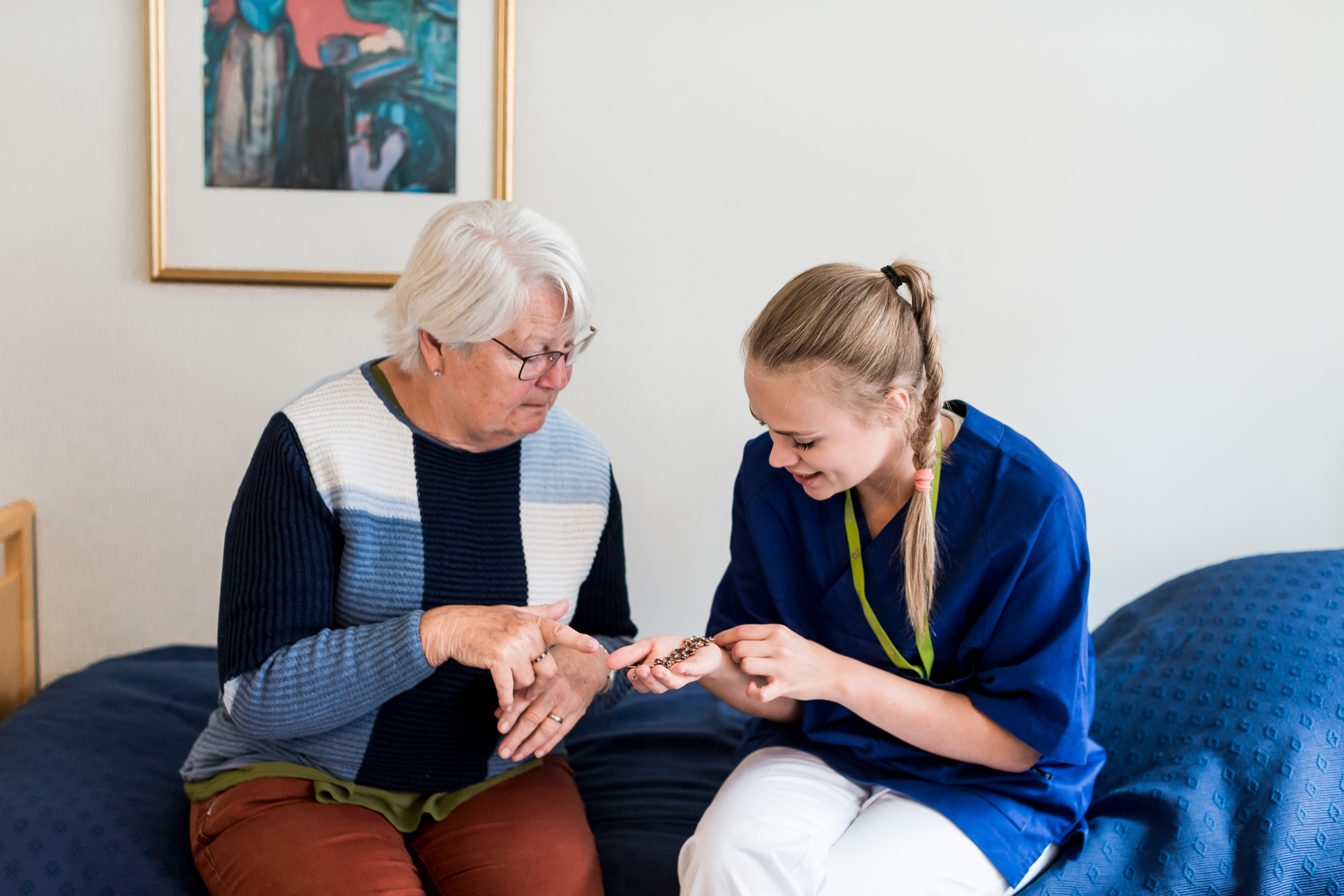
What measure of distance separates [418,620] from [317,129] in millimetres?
1112

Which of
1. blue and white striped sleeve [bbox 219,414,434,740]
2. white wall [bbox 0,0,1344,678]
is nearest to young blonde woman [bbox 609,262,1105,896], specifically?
blue and white striped sleeve [bbox 219,414,434,740]

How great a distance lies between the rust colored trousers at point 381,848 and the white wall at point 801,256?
819mm

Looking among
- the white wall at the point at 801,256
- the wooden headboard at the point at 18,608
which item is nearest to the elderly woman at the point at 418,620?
the white wall at the point at 801,256

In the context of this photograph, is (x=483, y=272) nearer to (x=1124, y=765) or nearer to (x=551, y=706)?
(x=551, y=706)

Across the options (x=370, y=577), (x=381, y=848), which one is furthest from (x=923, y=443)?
(x=381, y=848)

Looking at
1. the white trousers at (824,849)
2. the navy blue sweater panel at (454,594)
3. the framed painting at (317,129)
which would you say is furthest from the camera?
the framed painting at (317,129)

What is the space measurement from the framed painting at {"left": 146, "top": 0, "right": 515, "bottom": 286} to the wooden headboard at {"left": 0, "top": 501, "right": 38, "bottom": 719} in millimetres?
564

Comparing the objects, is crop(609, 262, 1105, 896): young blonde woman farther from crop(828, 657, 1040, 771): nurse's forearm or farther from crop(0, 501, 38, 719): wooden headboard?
crop(0, 501, 38, 719): wooden headboard

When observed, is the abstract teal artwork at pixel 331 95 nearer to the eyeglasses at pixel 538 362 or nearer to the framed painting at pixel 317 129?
the framed painting at pixel 317 129

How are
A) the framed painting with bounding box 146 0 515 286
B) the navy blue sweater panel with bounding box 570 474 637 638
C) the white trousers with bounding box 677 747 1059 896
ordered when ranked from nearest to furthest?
1. the white trousers with bounding box 677 747 1059 896
2. the navy blue sweater panel with bounding box 570 474 637 638
3. the framed painting with bounding box 146 0 515 286

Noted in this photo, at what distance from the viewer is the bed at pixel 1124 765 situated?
3.99ft

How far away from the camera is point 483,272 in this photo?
49.8 inches

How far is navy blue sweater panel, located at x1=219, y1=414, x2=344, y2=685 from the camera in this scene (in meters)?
1.26

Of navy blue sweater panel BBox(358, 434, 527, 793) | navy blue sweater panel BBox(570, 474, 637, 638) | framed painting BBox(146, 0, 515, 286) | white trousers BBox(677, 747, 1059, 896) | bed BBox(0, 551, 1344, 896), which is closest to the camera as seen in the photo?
white trousers BBox(677, 747, 1059, 896)
